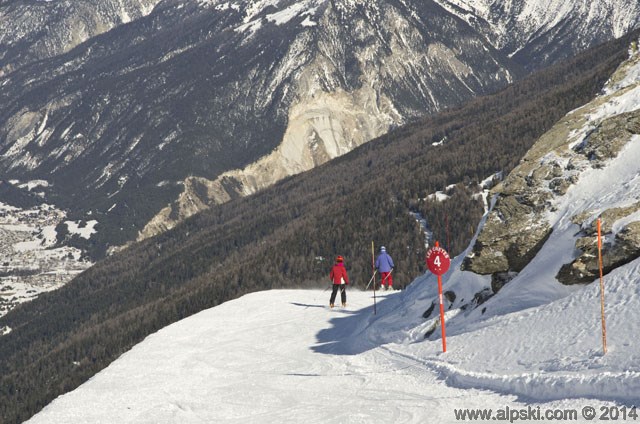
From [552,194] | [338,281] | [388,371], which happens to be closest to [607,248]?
[552,194]

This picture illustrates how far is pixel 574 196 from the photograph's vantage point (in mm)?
24109

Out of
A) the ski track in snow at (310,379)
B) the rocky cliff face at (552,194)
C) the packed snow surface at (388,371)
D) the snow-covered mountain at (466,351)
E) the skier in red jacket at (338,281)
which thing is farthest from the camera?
the skier in red jacket at (338,281)

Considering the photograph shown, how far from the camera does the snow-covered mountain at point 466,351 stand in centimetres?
1712

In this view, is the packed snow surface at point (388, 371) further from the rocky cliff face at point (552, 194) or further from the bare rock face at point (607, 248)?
the rocky cliff face at point (552, 194)

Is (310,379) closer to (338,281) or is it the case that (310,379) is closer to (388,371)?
(388,371)

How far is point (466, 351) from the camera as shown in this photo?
68.1ft

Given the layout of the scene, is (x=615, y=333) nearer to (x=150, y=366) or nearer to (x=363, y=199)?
(x=150, y=366)

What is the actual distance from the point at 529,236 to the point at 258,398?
9261 mm

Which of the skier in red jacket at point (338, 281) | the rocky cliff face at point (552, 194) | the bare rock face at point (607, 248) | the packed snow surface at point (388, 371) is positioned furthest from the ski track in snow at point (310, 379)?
the rocky cliff face at point (552, 194)

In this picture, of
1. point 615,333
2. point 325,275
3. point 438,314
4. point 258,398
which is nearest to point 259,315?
point 438,314

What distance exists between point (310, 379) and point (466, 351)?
428 centimetres

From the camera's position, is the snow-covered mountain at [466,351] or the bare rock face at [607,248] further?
the bare rock face at [607,248]

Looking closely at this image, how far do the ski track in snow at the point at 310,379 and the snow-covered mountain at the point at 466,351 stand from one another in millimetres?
50

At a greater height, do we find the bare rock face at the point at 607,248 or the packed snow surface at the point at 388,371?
the bare rock face at the point at 607,248
